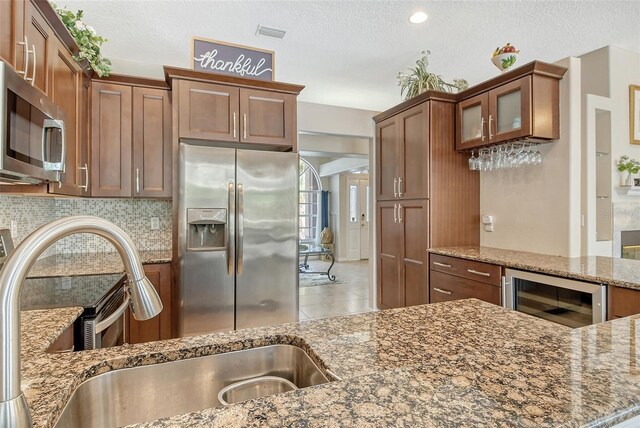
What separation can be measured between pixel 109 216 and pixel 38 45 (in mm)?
1694

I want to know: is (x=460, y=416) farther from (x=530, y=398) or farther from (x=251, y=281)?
(x=251, y=281)

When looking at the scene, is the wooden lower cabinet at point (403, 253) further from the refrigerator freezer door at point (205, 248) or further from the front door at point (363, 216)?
the front door at point (363, 216)

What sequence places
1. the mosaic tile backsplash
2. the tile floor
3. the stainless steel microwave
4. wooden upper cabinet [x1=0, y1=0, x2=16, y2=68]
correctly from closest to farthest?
1. the stainless steel microwave
2. wooden upper cabinet [x1=0, y1=0, x2=16, y2=68]
3. the mosaic tile backsplash
4. the tile floor

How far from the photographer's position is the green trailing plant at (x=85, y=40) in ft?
7.04

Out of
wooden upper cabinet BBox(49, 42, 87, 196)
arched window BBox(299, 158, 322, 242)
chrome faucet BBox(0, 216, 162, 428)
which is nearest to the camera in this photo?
chrome faucet BBox(0, 216, 162, 428)

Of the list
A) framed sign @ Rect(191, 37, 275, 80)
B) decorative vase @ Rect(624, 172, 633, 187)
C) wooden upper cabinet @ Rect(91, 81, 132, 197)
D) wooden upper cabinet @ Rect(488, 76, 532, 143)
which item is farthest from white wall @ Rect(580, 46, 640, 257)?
wooden upper cabinet @ Rect(91, 81, 132, 197)

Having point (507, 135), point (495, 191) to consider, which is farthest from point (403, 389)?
point (495, 191)

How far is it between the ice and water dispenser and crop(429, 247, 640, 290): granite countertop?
74.3 inches

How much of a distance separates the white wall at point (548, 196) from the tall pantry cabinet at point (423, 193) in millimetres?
282

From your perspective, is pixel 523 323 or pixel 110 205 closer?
pixel 523 323

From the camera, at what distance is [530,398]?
636 mm

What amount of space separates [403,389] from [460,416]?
0.39ft

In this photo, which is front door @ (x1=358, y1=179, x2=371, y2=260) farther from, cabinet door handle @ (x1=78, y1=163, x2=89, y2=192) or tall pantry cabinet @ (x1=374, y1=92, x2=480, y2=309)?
cabinet door handle @ (x1=78, y1=163, x2=89, y2=192)

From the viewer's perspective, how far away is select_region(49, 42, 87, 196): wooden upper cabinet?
198 cm
